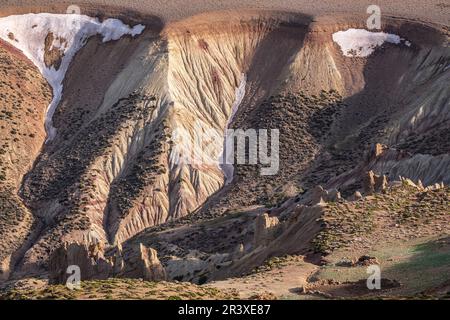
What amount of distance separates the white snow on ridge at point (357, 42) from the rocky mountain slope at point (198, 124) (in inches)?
21.4

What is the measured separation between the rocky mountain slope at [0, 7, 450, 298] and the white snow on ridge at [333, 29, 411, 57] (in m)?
0.54

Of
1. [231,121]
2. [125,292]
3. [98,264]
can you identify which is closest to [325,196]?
[98,264]

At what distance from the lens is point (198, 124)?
130 m

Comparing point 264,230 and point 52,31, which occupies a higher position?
point 52,31

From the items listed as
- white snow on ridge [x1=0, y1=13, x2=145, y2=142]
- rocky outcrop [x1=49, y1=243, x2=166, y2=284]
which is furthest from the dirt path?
white snow on ridge [x1=0, y1=13, x2=145, y2=142]

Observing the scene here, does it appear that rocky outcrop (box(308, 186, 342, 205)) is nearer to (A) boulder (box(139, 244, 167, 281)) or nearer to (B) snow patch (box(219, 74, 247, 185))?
(A) boulder (box(139, 244, 167, 281))

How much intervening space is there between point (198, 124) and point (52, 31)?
1055 inches

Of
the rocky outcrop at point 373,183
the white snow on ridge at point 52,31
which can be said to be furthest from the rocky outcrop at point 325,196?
the white snow on ridge at point 52,31

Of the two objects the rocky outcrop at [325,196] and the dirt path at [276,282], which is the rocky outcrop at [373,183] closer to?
the rocky outcrop at [325,196]

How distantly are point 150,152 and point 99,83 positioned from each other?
55.8 ft

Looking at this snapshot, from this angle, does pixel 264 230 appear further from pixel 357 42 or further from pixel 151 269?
pixel 357 42

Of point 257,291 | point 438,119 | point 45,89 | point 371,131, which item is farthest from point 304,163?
point 257,291

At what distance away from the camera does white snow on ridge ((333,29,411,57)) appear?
134500 millimetres
